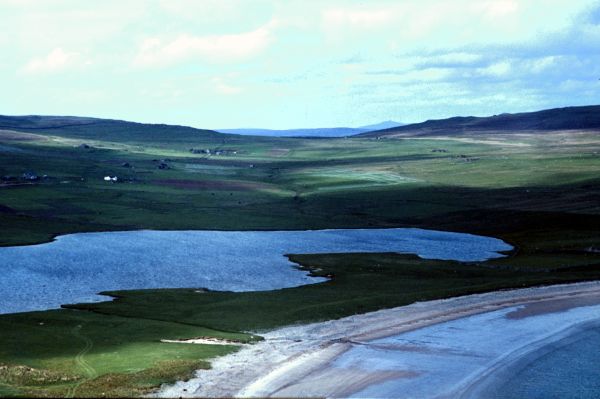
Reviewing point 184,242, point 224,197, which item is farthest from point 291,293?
point 224,197

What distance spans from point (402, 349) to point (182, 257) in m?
56.4

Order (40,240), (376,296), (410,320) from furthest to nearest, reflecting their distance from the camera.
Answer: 1. (40,240)
2. (376,296)
3. (410,320)

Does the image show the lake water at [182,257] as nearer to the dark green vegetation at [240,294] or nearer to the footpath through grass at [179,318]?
the dark green vegetation at [240,294]

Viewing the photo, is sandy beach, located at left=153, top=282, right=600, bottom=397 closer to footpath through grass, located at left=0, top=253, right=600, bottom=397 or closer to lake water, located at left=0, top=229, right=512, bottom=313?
footpath through grass, located at left=0, top=253, right=600, bottom=397

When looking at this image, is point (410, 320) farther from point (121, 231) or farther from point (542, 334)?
point (121, 231)

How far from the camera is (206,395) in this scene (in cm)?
4347

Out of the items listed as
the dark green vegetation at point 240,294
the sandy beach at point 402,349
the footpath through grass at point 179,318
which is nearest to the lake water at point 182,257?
the dark green vegetation at point 240,294

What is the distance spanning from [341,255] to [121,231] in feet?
151

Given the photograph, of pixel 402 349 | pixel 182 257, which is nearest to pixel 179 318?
pixel 402 349

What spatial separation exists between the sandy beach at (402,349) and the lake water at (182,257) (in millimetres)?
21927

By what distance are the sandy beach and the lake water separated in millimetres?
21927

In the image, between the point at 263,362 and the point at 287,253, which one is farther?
the point at 287,253

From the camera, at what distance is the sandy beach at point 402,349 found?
46500mm

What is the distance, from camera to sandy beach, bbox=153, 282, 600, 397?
1831 inches
